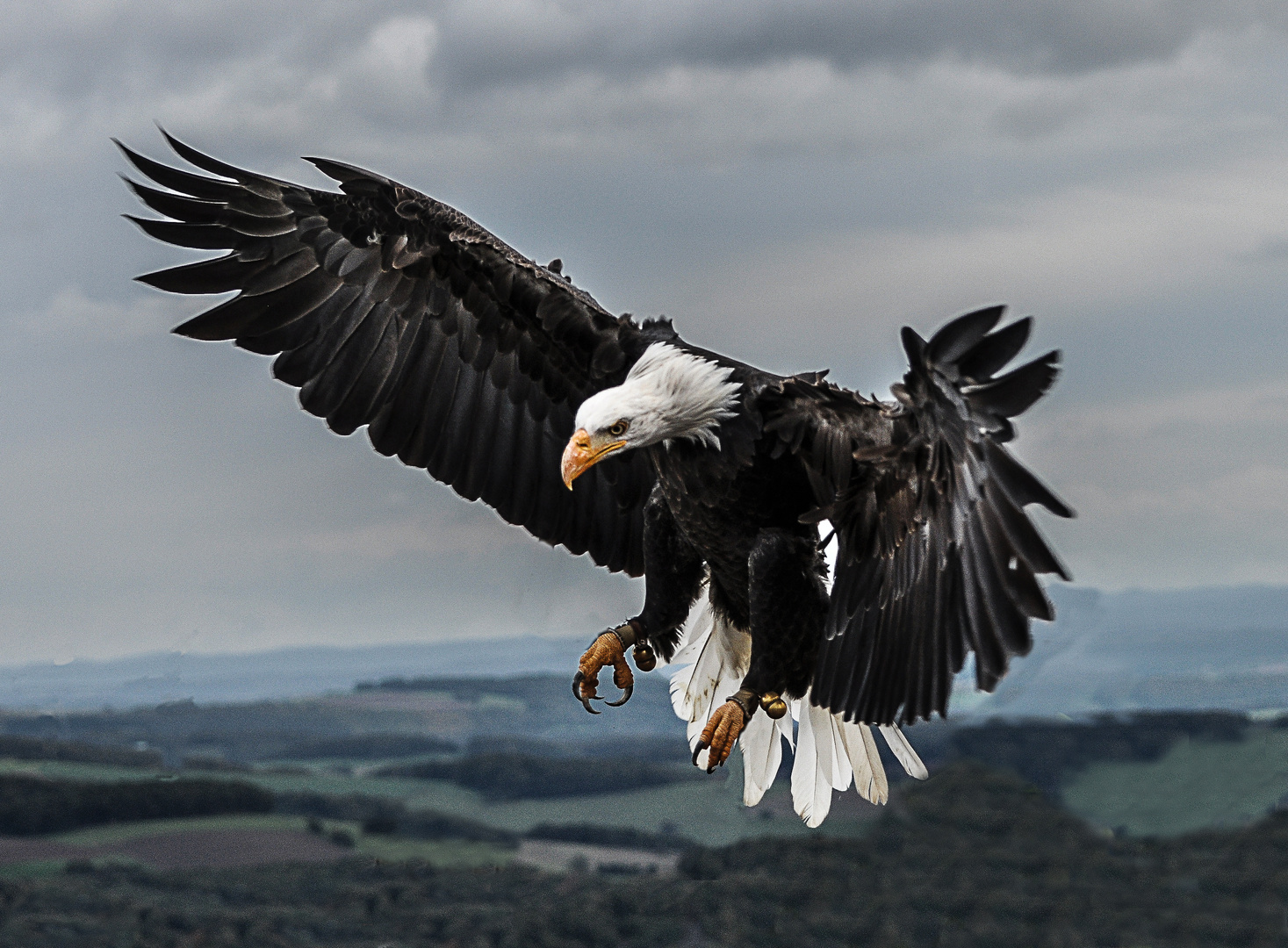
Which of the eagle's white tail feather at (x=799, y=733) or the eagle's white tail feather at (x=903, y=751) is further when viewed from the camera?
the eagle's white tail feather at (x=799, y=733)

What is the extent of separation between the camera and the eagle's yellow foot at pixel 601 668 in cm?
394

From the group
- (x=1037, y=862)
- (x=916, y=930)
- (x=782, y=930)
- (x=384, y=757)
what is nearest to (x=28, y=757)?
(x=384, y=757)

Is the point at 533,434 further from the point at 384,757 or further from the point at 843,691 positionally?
the point at 384,757

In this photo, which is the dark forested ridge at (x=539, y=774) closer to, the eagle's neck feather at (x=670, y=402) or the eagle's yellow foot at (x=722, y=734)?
the eagle's yellow foot at (x=722, y=734)

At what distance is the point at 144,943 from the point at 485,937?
8.55m

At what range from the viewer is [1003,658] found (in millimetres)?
3244

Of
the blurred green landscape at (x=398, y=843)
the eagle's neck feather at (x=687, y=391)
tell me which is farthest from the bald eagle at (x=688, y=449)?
the blurred green landscape at (x=398, y=843)

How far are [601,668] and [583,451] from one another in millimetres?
819

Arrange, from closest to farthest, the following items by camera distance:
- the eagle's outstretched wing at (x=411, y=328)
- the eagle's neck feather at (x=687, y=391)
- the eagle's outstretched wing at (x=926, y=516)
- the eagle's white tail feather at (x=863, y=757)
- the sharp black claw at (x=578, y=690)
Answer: the eagle's outstretched wing at (x=926, y=516)
the eagle's neck feather at (x=687, y=391)
the sharp black claw at (x=578, y=690)
the eagle's outstretched wing at (x=411, y=328)
the eagle's white tail feather at (x=863, y=757)

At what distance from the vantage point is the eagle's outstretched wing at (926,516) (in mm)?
3041

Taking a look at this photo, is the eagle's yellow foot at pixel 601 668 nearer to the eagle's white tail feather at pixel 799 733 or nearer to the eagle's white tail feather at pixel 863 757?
the eagle's white tail feather at pixel 799 733

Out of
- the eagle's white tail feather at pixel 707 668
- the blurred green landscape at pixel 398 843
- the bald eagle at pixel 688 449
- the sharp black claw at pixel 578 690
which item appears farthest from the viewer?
the blurred green landscape at pixel 398 843

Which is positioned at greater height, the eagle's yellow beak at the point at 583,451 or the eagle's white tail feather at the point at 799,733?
the eagle's yellow beak at the point at 583,451

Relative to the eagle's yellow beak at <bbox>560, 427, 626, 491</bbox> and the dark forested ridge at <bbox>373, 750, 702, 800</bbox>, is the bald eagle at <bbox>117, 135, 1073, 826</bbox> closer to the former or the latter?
the eagle's yellow beak at <bbox>560, 427, 626, 491</bbox>
